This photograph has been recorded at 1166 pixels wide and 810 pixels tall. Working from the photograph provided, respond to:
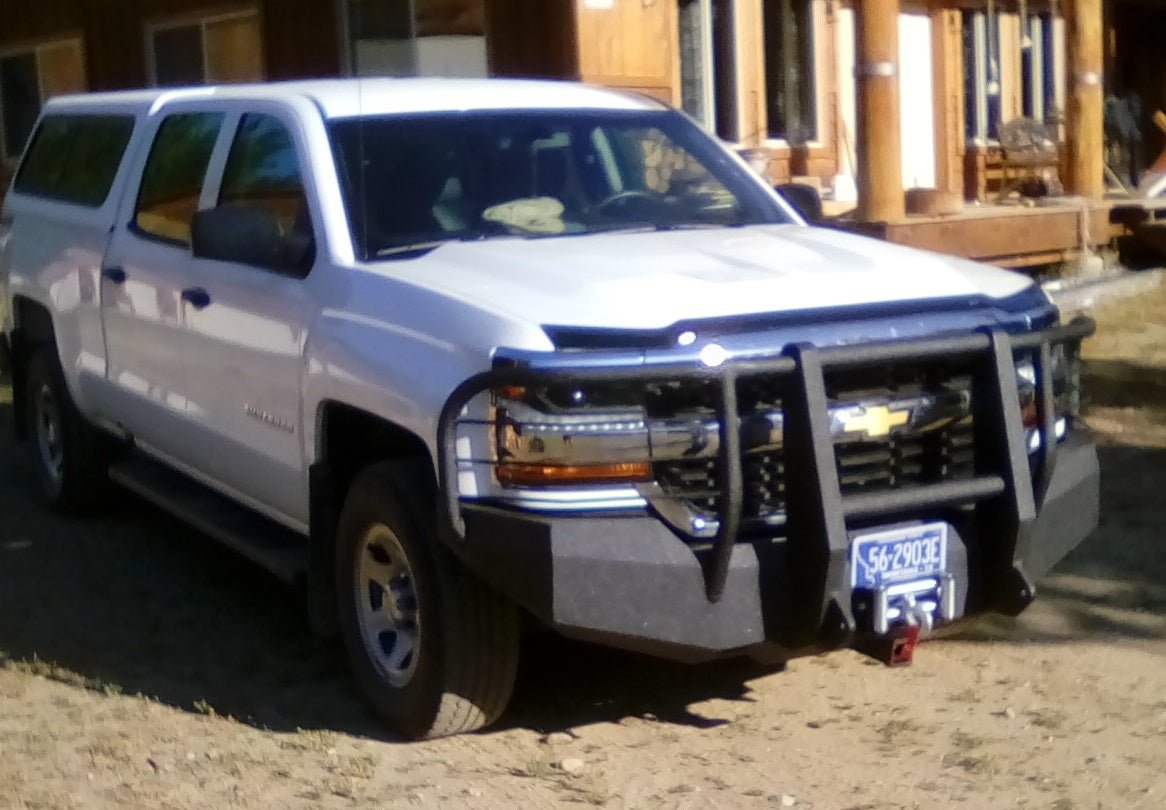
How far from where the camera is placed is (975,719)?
5.04 meters

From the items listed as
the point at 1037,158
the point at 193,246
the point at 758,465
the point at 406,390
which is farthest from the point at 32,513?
Result: the point at 1037,158

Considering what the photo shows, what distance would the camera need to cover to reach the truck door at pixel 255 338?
526 centimetres

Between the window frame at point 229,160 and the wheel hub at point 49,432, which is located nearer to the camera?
the window frame at point 229,160

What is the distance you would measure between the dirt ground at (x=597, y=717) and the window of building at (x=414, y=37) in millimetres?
6968

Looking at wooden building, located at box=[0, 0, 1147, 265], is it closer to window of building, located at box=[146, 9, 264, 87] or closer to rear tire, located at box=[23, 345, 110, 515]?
window of building, located at box=[146, 9, 264, 87]

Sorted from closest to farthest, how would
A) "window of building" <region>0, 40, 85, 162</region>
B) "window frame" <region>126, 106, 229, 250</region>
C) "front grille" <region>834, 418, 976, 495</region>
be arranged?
"front grille" <region>834, 418, 976, 495</region> → "window frame" <region>126, 106, 229, 250</region> → "window of building" <region>0, 40, 85, 162</region>

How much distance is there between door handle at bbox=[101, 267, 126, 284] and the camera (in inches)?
260

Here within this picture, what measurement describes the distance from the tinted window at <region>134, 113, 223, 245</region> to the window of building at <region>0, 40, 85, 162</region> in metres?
11.8

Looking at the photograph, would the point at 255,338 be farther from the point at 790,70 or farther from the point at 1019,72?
the point at 1019,72

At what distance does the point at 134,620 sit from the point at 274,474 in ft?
3.74

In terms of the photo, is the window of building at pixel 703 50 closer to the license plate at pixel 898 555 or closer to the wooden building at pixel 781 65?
the wooden building at pixel 781 65

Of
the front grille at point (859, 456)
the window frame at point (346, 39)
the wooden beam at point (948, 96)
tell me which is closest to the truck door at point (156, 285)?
the front grille at point (859, 456)

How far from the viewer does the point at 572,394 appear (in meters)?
4.28

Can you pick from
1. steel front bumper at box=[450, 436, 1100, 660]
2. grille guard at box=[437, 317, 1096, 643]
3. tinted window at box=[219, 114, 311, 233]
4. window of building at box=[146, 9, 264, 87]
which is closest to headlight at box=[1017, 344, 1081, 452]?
grille guard at box=[437, 317, 1096, 643]
